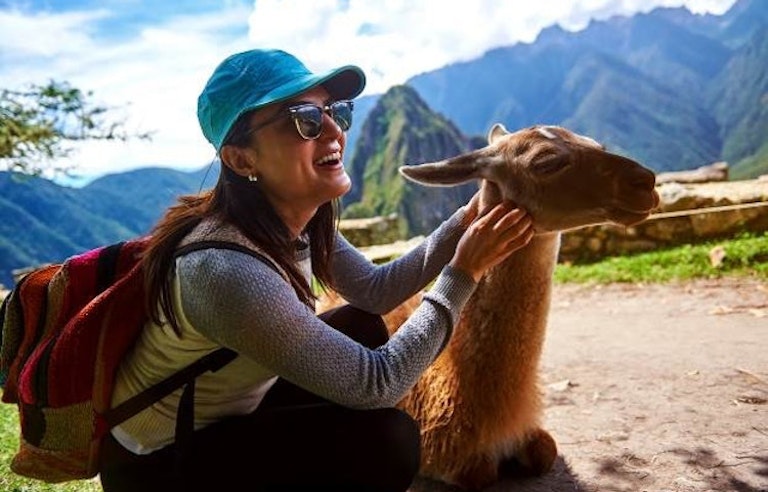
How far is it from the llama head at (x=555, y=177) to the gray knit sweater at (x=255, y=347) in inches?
23.0

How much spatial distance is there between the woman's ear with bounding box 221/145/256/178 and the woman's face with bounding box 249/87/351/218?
2cm

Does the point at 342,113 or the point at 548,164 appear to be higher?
the point at 342,113

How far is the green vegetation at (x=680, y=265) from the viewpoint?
6.99 meters

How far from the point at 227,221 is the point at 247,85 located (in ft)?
1.45

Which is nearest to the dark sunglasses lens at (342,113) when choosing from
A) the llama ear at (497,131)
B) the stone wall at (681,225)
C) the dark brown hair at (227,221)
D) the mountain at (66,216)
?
the dark brown hair at (227,221)

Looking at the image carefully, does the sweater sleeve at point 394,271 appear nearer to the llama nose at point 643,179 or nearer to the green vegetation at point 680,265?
the llama nose at point 643,179

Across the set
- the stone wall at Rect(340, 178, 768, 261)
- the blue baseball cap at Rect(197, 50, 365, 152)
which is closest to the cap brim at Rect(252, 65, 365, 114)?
the blue baseball cap at Rect(197, 50, 365, 152)

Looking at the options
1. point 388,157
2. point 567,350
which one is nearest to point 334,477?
point 567,350

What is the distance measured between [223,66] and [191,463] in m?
1.34

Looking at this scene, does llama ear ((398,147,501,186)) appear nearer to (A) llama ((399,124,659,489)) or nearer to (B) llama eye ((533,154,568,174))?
(A) llama ((399,124,659,489))

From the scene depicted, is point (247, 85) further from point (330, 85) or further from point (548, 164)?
point (548, 164)

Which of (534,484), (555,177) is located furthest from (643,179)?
(534,484)

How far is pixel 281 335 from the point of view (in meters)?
1.80

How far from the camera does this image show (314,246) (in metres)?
2.58
